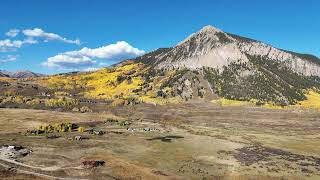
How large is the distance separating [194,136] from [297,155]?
3383 centimetres

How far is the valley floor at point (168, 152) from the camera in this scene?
7512cm

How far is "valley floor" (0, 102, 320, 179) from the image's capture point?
75125 mm

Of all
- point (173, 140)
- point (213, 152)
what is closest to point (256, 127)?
point (173, 140)

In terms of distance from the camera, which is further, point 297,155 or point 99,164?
point 297,155

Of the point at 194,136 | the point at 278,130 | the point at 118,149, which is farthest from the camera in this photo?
the point at 278,130

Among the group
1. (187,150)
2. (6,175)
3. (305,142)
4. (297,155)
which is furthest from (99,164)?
(305,142)

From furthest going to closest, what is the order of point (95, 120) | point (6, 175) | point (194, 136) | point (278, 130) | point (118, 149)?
point (95, 120) → point (278, 130) → point (194, 136) → point (118, 149) → point (6, 175)

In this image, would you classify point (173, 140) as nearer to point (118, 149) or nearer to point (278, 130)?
point (118, 149)

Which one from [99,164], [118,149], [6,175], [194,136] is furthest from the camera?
[194,136]

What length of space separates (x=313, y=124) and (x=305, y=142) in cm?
5539

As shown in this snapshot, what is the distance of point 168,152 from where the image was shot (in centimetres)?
9519

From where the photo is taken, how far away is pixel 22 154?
8550 cm

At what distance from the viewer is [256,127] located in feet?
520

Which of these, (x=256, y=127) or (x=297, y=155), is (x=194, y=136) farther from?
(x=256, y=127)
